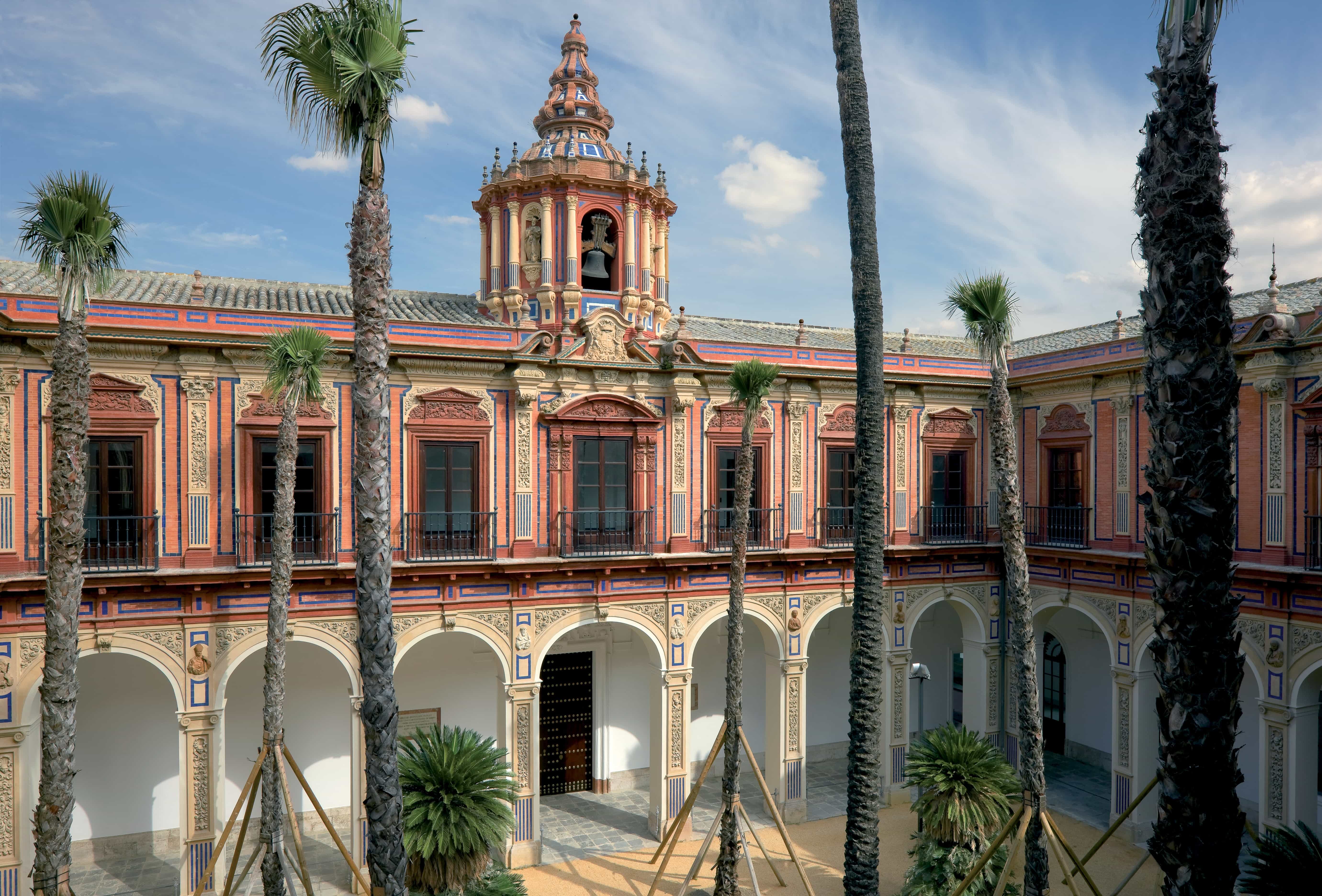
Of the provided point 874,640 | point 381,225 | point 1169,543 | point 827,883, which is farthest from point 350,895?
point 1169,543

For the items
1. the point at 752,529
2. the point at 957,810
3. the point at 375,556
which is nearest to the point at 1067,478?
the point at 752,529

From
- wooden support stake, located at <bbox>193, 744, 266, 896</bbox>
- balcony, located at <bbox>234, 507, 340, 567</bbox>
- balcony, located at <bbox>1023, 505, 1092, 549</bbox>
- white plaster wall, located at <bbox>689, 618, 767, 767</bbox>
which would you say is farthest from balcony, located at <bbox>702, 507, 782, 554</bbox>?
wooden support stake, located at <bbox>193, 744, 266, 896</bbox>

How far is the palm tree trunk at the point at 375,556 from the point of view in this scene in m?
7.11

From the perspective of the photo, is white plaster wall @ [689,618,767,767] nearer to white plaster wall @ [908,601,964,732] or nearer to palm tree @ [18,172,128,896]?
white plaster wall @ [908,601,964,732]

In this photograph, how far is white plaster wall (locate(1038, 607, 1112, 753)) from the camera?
1872 cm

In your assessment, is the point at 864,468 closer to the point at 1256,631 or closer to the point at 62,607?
the point at 62,607

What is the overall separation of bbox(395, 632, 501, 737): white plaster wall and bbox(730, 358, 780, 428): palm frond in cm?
728

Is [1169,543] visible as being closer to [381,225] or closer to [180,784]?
[381,225]

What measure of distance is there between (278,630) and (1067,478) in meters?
15.1

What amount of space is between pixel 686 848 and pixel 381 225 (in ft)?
39.9

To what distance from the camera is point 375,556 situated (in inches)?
283

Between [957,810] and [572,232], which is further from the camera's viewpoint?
[572,232]

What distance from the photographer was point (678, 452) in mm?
15945

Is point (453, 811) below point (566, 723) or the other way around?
the other way around
